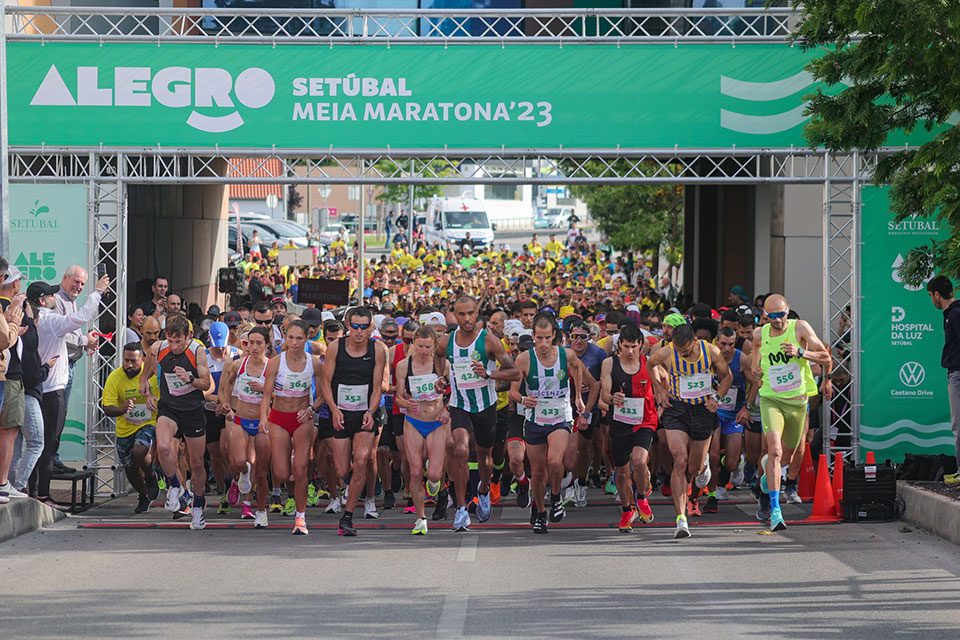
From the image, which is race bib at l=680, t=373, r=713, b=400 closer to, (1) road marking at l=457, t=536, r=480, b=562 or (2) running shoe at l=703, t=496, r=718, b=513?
(2) running shoe at l=703, t=496, r=718, b=513

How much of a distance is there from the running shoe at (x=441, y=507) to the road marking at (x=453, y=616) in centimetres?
370

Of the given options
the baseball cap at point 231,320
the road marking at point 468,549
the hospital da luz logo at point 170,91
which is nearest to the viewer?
the road marking at point 468,549

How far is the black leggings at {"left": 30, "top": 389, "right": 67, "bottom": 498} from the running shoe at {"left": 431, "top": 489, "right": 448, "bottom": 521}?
12.4ft

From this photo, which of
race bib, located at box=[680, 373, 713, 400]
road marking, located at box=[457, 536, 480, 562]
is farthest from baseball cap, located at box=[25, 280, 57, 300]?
race bib, located at box=[680, 373, 713, 400]

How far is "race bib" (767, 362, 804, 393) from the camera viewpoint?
37.8 feet

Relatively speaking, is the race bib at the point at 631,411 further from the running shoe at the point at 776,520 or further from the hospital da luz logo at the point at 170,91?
the hospital da luz logo at the point at 170,91

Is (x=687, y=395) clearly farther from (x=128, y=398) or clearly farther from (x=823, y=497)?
(x=128, y=398)

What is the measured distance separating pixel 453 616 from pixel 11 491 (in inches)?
213

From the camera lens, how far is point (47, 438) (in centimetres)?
1241

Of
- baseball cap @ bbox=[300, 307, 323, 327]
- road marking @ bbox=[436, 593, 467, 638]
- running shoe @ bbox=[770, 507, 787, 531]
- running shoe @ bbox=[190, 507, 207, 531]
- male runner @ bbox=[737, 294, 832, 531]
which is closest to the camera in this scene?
road marking @ bbox=[436, 593, 467, 638]

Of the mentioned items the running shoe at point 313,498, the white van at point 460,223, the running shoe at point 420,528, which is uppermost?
the white van at point 460,223

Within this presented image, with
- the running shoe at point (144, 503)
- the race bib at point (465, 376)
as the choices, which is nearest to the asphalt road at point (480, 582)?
the running shoe at point (144, 503)

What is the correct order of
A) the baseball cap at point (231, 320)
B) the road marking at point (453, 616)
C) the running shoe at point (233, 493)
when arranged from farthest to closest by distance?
the baseball cap at point (231, 320), the running shoe at point (233, 493), the road marking at point (453, 616)

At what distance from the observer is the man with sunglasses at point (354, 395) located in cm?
1110
